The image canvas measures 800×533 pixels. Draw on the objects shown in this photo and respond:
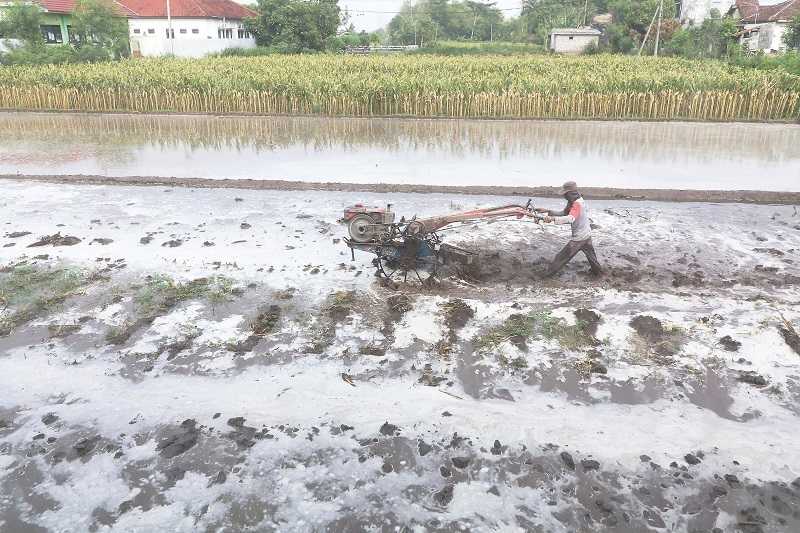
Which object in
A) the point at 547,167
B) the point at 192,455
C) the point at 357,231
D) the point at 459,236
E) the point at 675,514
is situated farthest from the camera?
the point at 547,167

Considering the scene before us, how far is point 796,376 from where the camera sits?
5484 millimetres

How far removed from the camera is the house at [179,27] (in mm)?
43656

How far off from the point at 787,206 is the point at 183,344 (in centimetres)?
1011

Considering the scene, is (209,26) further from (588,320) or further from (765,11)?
(588,320)

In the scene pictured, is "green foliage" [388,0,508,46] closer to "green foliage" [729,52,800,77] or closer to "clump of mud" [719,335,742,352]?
"green foliage" [729,52,800,77]

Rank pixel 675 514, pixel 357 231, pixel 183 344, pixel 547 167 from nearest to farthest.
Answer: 1. pixel 675 514
2. pixel 183 344
3. pixel 357 231
4. pixel 547 167

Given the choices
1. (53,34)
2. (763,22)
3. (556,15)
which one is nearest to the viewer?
(53,34)

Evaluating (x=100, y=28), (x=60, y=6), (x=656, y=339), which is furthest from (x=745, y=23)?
(x=656, y=339)

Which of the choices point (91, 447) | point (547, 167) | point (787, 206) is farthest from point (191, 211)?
point (787, 206)

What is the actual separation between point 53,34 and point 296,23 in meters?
16.2

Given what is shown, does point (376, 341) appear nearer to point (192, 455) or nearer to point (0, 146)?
point (192, 455)

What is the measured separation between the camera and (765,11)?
1686 inches

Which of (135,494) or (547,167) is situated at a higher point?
(547,167)

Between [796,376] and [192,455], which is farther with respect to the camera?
[796,376]
